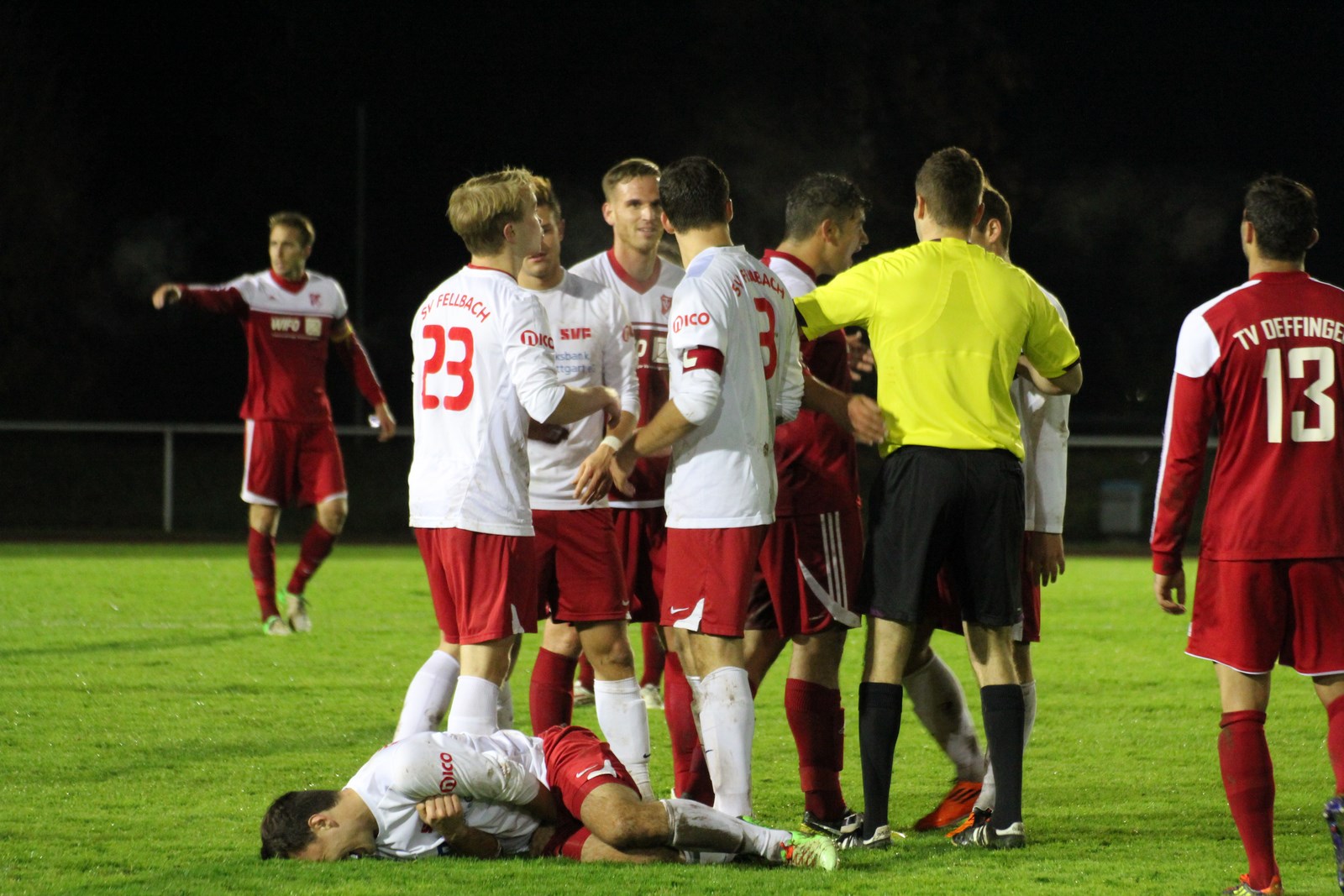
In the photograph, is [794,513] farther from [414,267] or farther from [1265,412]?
[414,267]

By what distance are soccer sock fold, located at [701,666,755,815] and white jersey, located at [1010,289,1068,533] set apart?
130cm

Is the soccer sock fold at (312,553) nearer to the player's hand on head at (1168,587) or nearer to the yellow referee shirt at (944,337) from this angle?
the yellow referee shirt at (944,337)

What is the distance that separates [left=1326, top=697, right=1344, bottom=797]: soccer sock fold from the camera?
3928 mm

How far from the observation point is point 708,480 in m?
4.45

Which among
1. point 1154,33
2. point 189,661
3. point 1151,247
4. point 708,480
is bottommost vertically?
point 189,661

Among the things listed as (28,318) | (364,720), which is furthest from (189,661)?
(28,318)

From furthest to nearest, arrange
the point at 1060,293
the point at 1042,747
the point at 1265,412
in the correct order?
the point at 1060,293 → the point at 1042,747 → the point at 1265,412

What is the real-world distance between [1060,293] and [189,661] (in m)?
25.5

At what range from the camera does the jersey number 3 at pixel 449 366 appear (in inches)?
178

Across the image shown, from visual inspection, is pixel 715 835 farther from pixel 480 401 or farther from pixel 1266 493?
pixel 1266 493

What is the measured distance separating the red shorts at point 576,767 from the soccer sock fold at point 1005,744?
1079mm

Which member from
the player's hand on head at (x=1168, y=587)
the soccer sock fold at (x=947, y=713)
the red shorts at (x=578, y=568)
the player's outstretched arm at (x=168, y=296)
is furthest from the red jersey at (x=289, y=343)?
the player's hand on head at (x=1168, y=587)

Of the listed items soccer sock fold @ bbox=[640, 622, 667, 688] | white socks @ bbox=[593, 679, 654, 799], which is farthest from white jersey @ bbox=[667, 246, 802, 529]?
soccer sock fold @ bbox=[640, 622, 667, 688]

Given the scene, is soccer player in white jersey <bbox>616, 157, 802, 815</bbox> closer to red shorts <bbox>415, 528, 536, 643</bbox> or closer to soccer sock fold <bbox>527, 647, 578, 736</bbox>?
red shorts <bbox>415, 528, 536, 643</bbox>
